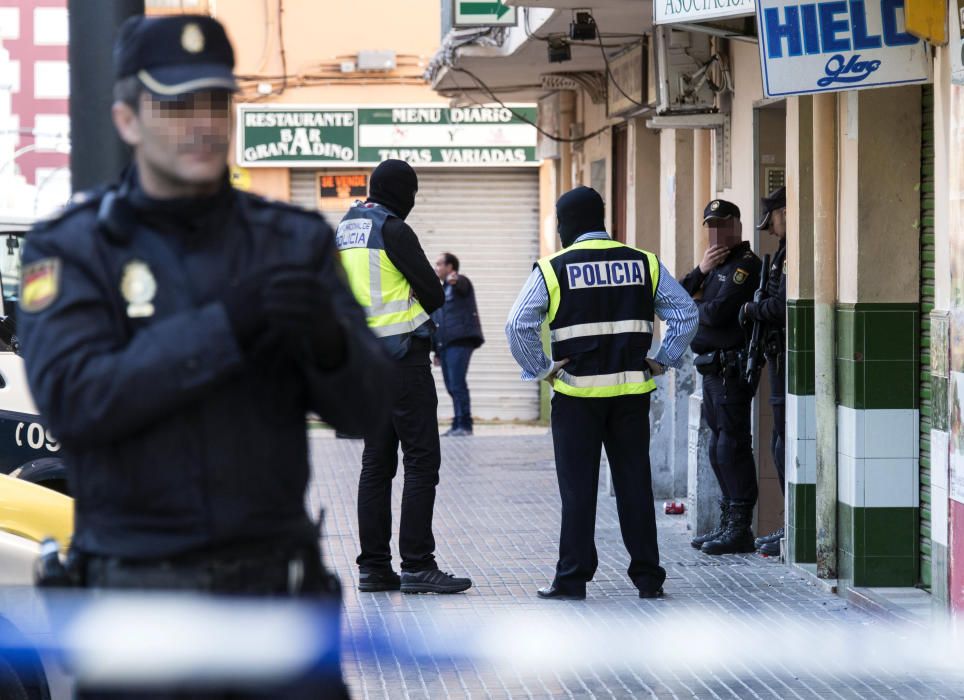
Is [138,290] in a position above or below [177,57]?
below

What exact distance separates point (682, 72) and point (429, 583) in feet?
14.5

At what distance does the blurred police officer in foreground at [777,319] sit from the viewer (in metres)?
9.26

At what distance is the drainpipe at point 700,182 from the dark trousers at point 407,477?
4079 mm

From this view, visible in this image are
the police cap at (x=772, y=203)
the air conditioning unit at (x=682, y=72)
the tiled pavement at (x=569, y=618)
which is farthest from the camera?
the air conditioning unit at (x=682, y=72)

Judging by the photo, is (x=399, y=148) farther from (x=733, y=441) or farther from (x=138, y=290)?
(x=138, y=290)

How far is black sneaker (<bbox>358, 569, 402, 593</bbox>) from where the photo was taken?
8.38m

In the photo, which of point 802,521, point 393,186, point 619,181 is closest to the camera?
point 393,186

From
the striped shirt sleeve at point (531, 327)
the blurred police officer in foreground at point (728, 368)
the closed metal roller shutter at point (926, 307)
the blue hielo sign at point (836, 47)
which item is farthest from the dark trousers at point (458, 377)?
the blue hielo sign at point (836, 47)

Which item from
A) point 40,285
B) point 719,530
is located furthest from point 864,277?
point 40,285

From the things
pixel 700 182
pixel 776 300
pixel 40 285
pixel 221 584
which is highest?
pixel 700 182

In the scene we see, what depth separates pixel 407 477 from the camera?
8.34m

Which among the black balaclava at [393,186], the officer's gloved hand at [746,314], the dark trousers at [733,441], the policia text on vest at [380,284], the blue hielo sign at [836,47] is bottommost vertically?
the dark trousers at [733,441]

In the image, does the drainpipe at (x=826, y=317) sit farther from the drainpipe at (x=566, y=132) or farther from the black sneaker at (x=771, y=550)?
the drainpipe at (x=566, y=132)

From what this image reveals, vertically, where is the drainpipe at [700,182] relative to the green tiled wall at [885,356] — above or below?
above
